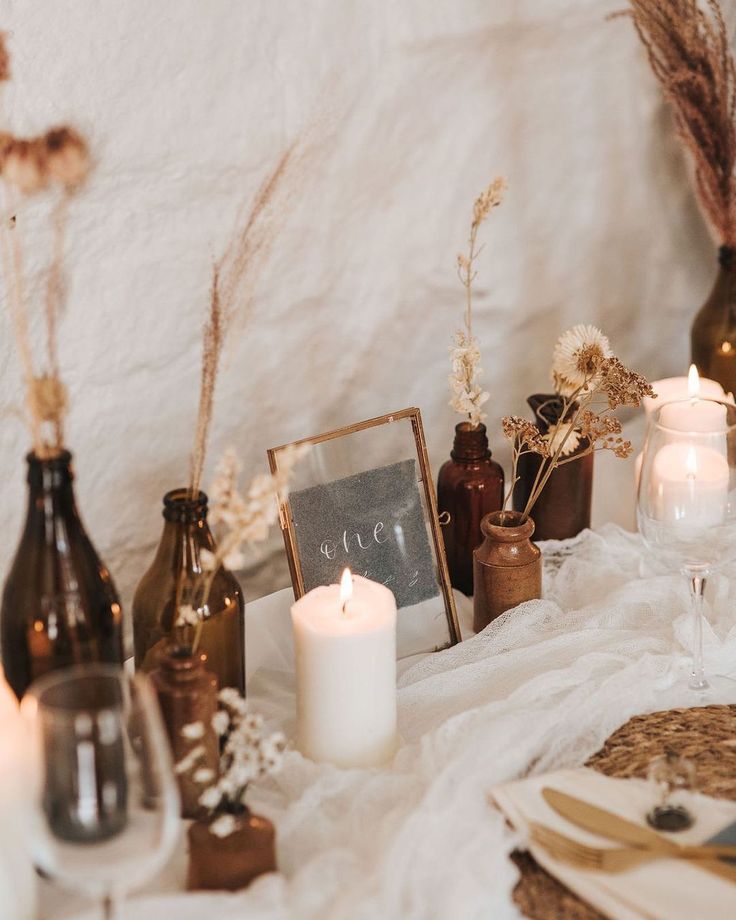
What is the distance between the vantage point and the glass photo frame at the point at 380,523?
0.94m

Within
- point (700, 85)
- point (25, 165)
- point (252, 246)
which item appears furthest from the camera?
point (700, 85)

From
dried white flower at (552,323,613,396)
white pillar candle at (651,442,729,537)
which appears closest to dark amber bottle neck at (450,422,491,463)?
dried white flower at (552,323,613,396)

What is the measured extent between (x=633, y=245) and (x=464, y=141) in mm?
378

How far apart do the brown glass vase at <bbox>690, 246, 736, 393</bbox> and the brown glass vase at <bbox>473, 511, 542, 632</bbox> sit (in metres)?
0.52

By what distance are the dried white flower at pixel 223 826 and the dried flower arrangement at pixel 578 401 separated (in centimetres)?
44

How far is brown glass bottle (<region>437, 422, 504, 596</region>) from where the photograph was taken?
3.54 feet

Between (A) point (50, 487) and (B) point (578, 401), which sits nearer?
Result: (A) point (50, 487)

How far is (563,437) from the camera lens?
1064mm

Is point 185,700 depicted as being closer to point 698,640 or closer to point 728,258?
point 698,640

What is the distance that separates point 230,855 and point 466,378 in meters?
0.55

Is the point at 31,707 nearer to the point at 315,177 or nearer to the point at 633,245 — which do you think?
the point at 315,177

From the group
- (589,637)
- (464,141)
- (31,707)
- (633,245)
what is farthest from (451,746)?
(633,245)

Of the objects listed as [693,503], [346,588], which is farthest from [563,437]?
[346,588]

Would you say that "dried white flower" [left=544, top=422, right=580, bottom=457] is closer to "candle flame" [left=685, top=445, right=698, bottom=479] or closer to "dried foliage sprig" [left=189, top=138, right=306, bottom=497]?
"candle flame" [left=685, top=445, right=698, bottom=479]
